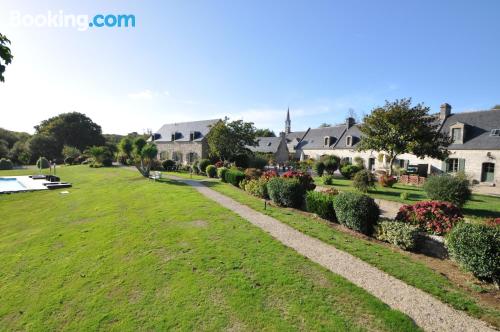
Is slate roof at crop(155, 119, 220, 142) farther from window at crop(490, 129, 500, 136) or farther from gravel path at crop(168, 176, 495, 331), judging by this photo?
gravel path at crop(168, 176, 495, 331)

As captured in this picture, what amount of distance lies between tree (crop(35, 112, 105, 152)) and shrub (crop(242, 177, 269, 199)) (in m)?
57.0

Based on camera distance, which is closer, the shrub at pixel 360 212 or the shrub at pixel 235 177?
the shrub at pixel 360 212

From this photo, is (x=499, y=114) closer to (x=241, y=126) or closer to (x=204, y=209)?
(x=241, y=126)

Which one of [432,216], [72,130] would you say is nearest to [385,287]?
[432,216]

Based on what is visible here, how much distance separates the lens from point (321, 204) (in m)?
11.1

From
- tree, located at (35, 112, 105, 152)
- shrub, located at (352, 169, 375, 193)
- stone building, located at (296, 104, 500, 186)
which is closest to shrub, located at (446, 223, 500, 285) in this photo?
shrub, located at (352, 169, 375, 193)

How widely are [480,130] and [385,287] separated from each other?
30.5m

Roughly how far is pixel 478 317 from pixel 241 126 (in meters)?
26.9

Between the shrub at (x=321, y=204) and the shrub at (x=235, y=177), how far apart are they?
29.1 feet

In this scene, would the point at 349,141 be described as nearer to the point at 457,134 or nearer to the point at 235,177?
the point at 457,134

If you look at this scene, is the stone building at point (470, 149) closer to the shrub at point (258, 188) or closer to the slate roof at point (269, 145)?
the shrub at point (258, 188)

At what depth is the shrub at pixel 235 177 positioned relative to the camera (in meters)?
20.1

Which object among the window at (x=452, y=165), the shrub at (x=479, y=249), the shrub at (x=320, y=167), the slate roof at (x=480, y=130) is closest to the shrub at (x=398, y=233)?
the shrub at (x=479, y=249)

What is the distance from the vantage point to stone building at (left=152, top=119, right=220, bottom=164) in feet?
133
